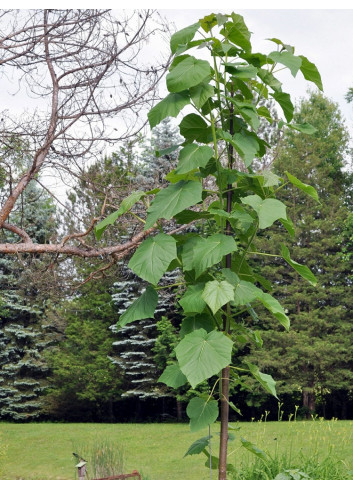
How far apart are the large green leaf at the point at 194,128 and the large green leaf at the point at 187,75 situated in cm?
17

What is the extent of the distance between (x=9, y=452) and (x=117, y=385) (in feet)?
11.2

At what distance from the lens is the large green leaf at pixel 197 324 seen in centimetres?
197

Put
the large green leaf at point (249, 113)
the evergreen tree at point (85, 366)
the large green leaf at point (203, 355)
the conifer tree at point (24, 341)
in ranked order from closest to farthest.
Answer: the large green leaf at point (203, 355), the large green leaf at point (249, 113), the evergreen tree at point (85, 366), the conifer tree at point (24, 341)

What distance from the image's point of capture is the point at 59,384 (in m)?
12.6

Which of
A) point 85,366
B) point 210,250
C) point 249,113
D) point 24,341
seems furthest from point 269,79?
point 24,341

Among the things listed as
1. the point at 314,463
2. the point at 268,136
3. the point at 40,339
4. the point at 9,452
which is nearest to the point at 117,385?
the point at 40,339

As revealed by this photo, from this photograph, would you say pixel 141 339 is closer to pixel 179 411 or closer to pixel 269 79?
pixel 179 411

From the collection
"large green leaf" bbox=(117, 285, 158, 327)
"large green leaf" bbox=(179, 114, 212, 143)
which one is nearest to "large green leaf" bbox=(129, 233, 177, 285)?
"large green leaf" bbox=(117, 285, 158, 327)

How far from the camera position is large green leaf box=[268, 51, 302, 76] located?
6.29 ft

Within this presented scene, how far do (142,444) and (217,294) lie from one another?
807 centimetres

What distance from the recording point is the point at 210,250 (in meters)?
1.84

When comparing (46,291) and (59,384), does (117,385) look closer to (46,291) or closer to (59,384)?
(59,384)

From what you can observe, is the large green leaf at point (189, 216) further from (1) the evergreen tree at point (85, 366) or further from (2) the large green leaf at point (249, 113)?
(1) the evergreen tree at point (85, 366)

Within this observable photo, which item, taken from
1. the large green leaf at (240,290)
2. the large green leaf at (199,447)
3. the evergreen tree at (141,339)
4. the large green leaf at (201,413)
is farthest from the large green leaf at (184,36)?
the evergreen tree at (141,339)
